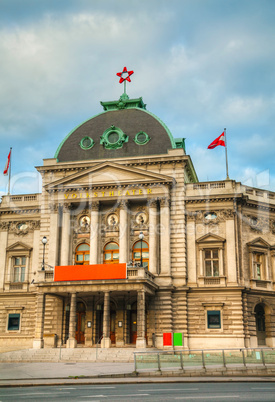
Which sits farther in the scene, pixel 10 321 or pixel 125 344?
pixel 10 321

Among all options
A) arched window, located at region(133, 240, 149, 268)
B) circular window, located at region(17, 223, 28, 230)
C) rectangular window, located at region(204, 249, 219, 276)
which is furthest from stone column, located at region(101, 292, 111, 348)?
circular window, located at region(17, 223, 28, 230)

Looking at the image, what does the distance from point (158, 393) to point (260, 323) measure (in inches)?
1328

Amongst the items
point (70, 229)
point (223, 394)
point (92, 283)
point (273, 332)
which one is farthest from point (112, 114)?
point (223, 394)

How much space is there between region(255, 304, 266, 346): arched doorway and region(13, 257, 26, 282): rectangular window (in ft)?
79.8

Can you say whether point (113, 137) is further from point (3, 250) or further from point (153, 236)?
point (3, 250)

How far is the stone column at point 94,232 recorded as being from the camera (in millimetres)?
49344

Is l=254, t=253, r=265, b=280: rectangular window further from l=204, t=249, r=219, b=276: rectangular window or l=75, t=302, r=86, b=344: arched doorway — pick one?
l=75, t=302, r=86, b=344: arched doorway

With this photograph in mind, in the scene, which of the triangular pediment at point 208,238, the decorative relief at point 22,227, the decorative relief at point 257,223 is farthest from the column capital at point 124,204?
the decorative relief at point 257,223

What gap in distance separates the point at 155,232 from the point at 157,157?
25.5 ft

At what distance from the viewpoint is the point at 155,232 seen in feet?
162

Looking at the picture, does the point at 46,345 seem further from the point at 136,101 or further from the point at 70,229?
the point at 136,101

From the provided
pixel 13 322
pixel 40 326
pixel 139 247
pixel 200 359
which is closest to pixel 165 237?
pixel 139 247

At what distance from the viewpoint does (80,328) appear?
49375mm

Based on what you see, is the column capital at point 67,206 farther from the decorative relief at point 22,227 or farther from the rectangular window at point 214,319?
the rectangular window at point 214,319
